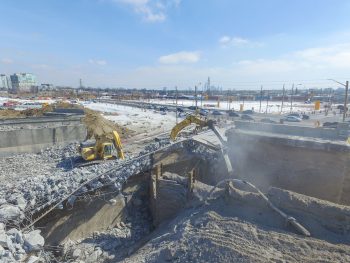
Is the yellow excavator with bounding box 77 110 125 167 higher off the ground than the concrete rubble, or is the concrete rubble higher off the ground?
the yellow excavator with bounding box 77 110 125 167

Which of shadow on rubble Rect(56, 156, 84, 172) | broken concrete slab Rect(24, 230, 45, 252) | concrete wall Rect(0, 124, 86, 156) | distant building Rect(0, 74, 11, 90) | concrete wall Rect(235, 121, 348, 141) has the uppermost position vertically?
distant building Rect(0, 74, 11, 90)

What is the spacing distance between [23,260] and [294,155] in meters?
10.5

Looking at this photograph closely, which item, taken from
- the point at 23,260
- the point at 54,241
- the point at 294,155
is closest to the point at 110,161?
the point at 54,241

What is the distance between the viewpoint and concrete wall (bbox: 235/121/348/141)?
12266 mm

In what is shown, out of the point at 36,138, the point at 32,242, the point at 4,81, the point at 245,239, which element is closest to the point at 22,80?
the point at 4,81

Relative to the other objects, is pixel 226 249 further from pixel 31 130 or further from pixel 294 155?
pixel 31 130

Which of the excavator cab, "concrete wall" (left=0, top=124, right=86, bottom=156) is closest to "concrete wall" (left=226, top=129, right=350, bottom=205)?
the excavator cab

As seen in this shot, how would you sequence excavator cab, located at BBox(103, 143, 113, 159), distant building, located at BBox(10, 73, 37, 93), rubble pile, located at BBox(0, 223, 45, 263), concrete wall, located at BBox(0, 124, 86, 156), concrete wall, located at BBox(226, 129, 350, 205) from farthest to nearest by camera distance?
distant building, located at BBox(10, 73, 37, 93), concrete wall, located at BBox(0, 124, 86, 156), excavator cab, located at BBox(103, 143, 113, 159), concrete wall, located at BBox(226, 129, 350, 205), rubble pile, located at BBox(0, 223, 45, 263)

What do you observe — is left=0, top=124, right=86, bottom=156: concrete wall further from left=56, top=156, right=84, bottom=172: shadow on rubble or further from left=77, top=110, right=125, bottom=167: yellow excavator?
left=77, top=110, right=125, bottom=167: yellow excavator

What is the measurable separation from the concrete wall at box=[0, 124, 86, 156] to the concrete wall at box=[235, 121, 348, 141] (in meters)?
11.5

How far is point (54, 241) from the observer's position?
9.14 metres

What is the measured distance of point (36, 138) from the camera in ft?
55.4

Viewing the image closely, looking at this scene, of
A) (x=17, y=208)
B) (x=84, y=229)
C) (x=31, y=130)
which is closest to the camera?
(x=17, y=208)

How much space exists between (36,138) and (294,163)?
15.4 m
